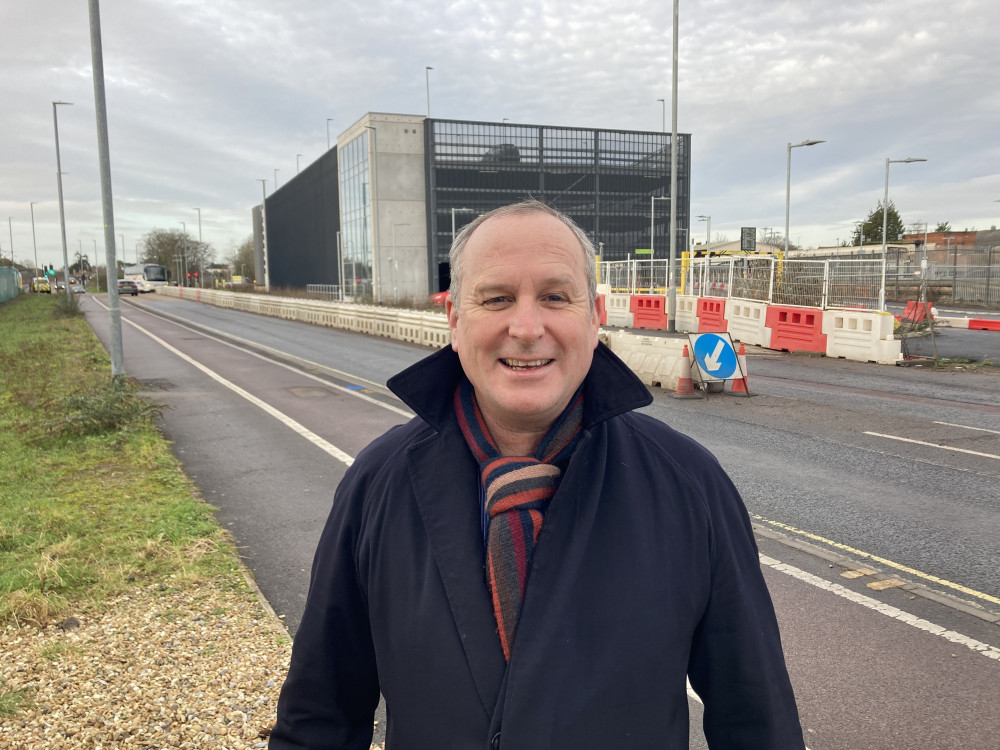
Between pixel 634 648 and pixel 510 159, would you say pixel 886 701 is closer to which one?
pixel 634 648

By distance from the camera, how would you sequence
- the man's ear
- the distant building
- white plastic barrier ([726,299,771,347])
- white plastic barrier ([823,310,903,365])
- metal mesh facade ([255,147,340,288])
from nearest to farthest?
the man's ear
white plastic barrier ([823,310,903,365])
white plastic barrier ([726,299,771,347])
the distant building
metal mesh facade ([255,147,340,288])

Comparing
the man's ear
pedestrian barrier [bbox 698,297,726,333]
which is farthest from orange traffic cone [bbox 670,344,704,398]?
the man's ear

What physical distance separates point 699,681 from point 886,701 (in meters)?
2.52

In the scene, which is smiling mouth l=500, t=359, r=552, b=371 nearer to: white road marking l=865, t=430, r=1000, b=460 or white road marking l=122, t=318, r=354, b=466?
white road marking l=122, t=318, r=354, b=466

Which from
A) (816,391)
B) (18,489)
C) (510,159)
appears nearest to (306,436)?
(18,489)

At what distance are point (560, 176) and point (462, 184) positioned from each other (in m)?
9.02

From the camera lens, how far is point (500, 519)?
5.55 ft

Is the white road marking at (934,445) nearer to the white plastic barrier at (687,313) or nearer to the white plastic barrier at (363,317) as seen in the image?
the white plastic barrier at (363,317)

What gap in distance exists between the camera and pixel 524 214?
1.83 metres

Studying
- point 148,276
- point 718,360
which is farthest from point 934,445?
point 148,276

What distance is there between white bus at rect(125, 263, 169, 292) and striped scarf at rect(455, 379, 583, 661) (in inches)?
3508

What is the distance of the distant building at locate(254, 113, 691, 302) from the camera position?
6506 cm

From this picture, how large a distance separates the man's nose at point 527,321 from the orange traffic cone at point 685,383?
38.4 feet

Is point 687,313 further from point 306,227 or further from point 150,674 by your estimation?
point 306,227
